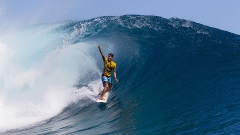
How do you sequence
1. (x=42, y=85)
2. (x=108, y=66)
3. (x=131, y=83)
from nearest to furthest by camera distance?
(x=108, y=66)
(x=42, y=85)
(x=131, y=83)

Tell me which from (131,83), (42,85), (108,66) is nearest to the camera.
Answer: (108,66)

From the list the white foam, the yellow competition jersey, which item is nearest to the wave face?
the white foam

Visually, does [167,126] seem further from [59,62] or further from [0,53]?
[0,53]

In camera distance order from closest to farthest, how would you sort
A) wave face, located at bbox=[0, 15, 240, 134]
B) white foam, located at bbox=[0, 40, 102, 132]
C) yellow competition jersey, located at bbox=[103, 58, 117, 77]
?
wave face, located at bbox=[0, 15, 240, 134] < white foam, located at bbox=[0, 40, 102, 132] < yellow competition jersey, located at bbox=[103, 58, 117, 77]

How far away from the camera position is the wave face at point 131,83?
22.3 feet

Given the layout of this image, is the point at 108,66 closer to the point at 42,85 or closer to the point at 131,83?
the point at 131,83

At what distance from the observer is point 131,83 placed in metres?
11.4

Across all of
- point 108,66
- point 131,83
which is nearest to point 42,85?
point 108,66

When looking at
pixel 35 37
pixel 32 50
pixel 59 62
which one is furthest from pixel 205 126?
pixel 35 37

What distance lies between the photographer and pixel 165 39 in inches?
609

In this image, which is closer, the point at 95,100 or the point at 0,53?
the point at 95,100

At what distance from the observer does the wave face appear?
22.3 ft

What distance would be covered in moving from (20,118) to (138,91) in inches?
163

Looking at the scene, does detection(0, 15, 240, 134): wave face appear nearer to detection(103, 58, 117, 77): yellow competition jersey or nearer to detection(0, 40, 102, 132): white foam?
detection(0, 40, 102, 132): white foam
